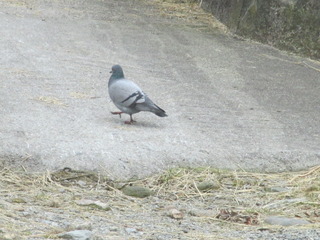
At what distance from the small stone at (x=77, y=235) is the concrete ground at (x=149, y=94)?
5.74ft

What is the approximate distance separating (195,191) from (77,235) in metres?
1.83

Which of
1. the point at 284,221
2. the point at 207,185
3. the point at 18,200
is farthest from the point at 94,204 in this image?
the point at 284,221

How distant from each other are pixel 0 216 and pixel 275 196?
2173 mm

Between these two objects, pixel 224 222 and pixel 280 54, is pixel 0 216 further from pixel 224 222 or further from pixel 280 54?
pixel 280 54

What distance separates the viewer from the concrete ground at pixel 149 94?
6.26 m

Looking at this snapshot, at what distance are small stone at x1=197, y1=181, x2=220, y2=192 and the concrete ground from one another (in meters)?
0.37

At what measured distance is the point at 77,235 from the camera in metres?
4.15

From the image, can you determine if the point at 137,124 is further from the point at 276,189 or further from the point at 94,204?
the point at 94,204

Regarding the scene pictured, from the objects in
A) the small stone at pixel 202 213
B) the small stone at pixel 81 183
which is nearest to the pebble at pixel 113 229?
the small stone at pixel 202 213

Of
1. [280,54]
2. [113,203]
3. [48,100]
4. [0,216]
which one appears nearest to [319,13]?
[280,54]

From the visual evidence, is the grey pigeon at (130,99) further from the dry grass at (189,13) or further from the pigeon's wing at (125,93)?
the dry grass at (189,13)

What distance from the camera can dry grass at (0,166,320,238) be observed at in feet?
17.1

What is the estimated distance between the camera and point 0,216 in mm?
4516

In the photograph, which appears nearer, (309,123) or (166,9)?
(309,123)
